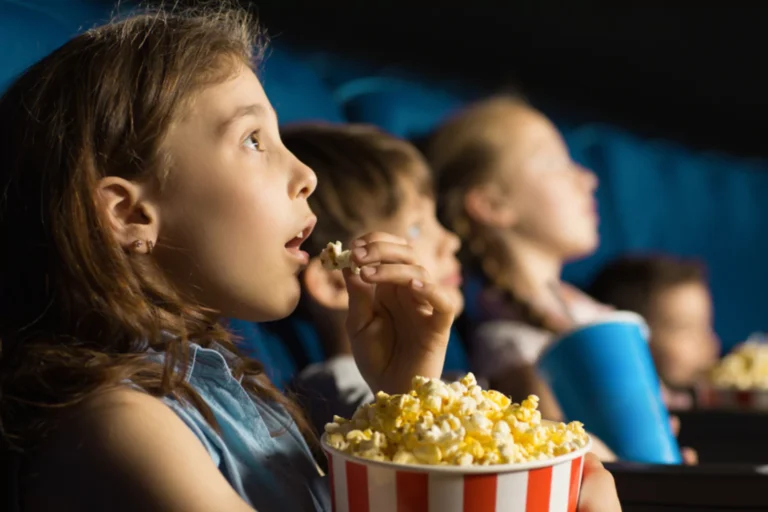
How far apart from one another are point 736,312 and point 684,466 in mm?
2099

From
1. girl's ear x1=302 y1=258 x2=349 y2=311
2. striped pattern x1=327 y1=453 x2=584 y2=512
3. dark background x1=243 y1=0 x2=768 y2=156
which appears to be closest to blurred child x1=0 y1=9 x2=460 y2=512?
striped pattern x1=327 y1=453 x2=584 y2=512

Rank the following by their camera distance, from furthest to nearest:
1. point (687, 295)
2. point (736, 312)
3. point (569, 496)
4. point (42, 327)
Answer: point (736, 312), point (687, 295), point (42, 327), point (569, 496)

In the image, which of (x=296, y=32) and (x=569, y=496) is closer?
(x=569, y=496)

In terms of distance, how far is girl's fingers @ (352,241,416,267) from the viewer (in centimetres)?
84

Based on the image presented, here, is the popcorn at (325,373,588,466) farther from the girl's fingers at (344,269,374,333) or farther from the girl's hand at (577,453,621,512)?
the girl's fingers at (344,269,374,333)

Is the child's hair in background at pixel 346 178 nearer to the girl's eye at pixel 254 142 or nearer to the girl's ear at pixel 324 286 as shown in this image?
the girl's ear at pixel 324 286

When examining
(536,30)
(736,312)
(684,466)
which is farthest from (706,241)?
(684,466)

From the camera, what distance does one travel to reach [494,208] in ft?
5.88

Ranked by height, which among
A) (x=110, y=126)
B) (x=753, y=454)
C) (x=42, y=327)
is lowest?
(x=753, y=454)

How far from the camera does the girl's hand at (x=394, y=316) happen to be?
2.77 ft

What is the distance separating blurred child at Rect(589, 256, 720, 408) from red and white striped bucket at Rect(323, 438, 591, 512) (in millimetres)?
1682

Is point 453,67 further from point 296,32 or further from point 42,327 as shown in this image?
point 42,327

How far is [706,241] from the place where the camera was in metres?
2.85

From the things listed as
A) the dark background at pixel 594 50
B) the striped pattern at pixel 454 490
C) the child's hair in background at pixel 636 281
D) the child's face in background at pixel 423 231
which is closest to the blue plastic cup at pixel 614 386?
the child's face in background at pixel 423 231
